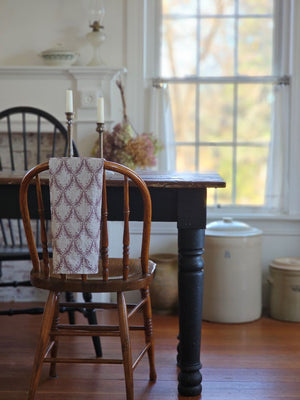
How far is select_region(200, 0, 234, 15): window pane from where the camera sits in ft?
13.2

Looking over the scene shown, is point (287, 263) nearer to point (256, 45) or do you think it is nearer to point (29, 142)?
point (256, 45)

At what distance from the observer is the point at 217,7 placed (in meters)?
4.02

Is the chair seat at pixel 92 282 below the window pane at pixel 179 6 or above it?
below

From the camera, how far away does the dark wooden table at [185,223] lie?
7.43 ft

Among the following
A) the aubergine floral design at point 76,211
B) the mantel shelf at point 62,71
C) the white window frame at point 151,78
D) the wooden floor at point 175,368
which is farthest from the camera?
the white window frame at point 151,78

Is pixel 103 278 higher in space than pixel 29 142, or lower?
lower

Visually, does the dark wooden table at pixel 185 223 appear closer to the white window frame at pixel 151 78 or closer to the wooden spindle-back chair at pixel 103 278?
the wooden spindle-back chair at pixel 103 278

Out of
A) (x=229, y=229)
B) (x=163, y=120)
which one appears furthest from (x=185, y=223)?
(x=163, y=120)

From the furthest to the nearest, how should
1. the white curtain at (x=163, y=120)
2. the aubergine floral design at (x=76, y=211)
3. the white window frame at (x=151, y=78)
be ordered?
1. the white curtain at (x=163, y=120)
2. the white window frame at (x=151, y=78)
3. the aubergine floral design at (x=76, y=211)

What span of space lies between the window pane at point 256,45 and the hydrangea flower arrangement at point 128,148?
3.18ft

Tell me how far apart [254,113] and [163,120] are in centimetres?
64

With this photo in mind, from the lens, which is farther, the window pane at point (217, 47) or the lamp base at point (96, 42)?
the window pane at point (217, 47)

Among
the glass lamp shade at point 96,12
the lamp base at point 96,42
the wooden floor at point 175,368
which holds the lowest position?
the wooden floor at point 175,368

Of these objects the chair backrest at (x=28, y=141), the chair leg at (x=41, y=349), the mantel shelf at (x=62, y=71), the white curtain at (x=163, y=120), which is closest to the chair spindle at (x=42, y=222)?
the chair leg at (x=41, y=349)
